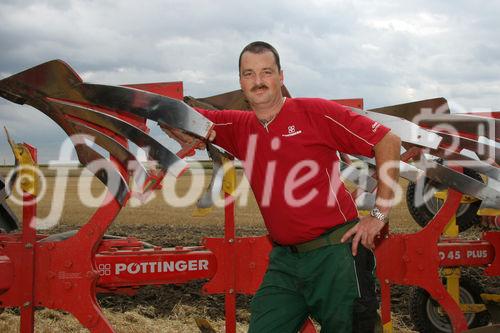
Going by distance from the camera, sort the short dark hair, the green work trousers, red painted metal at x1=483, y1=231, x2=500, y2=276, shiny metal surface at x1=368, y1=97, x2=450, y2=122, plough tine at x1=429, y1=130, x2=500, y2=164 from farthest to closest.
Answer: red painted metal at x1=483, y1=231, x2=500, y2=276, shiny metal surface at x1=368, y1=97, x2=450, y2=122, plough tine at x1=429, y1=130, x2=500, y2=164, the short dark hair, the green work trousers

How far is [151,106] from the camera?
364 cm

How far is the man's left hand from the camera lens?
3.00 m

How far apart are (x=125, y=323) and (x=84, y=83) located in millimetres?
3269

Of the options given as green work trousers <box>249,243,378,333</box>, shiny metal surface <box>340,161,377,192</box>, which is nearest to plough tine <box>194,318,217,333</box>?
shiny metal surface <box>340,161,377,192</box>

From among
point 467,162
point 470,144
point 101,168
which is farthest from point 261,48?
point 467,162

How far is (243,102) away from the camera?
16.2 feet

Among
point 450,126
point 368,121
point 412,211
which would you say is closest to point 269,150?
point 368,121

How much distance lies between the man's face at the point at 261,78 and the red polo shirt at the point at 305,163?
118 mm

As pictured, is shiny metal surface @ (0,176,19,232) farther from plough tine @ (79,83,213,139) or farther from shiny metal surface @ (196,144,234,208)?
plough tine @ (79,83,213,139)

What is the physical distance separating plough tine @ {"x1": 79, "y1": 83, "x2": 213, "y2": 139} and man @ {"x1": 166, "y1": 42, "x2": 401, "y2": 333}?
0.38 m

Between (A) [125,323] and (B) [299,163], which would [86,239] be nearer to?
(B) [299,163]

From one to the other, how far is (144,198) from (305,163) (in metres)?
1.90

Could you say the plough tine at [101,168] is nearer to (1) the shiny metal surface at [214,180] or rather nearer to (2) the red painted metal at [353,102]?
(1) the shiny metal surface at [214,180]

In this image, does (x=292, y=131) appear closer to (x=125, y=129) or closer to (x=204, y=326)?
(x=125, y=129)
